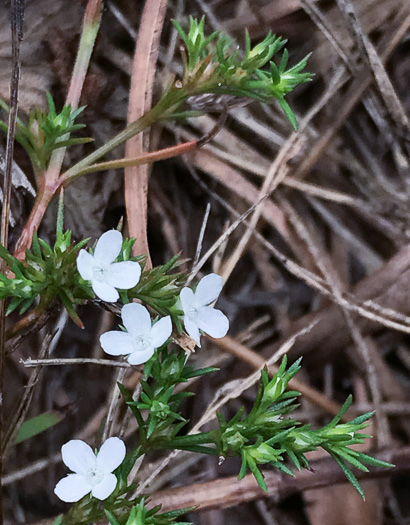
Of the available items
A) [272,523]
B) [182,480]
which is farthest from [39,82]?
[272,523]

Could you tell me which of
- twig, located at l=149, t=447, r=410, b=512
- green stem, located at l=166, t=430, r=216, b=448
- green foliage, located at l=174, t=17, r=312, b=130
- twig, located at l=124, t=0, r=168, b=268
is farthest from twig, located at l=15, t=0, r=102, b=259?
twig, located at l=149, t=447, r=410, b=512

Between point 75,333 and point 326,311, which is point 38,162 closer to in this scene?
point 75,333

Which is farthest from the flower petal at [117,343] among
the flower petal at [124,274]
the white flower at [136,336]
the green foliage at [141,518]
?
the green foliage at [141,518]

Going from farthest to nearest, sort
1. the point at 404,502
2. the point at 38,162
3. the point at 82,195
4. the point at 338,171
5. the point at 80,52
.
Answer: the point at 338,171 < the point at 404,502 < the point at 82,195 < the point at 80,52 < the point at 38,162

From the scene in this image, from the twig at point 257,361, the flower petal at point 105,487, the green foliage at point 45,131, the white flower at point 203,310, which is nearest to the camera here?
the flower petal at point 105,487

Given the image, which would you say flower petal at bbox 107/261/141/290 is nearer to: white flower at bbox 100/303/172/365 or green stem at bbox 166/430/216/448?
white flower at bbox 100/303/172/365

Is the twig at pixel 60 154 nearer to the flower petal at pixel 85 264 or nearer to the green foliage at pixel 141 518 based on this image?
the flower petal at pixel 85 264

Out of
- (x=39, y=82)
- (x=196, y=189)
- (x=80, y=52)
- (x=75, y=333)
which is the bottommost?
(x=75, y=333)
